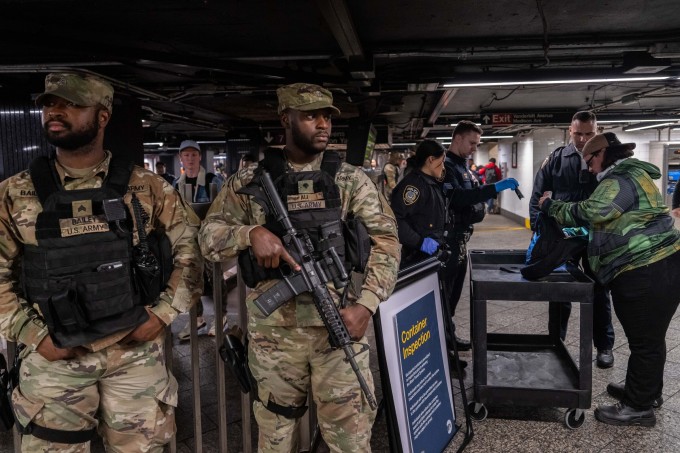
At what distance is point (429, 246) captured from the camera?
363 centimetres

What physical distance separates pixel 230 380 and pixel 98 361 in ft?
6.45

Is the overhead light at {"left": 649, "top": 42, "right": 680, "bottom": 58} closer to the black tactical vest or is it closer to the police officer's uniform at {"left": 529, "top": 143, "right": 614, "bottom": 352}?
the police officer's uniform at {"left": 529, "top": 143, "right": 614, "bottom": 352}

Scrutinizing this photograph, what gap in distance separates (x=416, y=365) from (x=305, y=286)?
90 cm

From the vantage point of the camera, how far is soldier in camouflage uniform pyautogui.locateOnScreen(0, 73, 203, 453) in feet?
6.01

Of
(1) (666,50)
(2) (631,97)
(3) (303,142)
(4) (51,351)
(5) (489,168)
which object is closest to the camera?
(4) (51,351)

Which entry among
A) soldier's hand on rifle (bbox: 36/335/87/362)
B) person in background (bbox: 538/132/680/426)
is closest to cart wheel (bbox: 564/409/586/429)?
person in background (bbox: 538/132/680/426)

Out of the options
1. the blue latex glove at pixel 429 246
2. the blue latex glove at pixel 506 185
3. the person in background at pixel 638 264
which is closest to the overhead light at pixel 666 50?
the blue latex glove at pixel 506 185

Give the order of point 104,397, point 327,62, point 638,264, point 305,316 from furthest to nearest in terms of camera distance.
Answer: point 327,62, point 638,264, point 305,316, point 104,397

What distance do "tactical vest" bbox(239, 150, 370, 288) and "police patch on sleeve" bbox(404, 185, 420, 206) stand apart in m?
1.72

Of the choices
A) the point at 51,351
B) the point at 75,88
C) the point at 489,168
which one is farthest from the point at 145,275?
the point at 489,168

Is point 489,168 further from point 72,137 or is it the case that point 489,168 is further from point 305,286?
point 72,137

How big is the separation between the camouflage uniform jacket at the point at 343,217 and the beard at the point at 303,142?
88mm

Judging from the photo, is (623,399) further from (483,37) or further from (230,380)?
(483,37)

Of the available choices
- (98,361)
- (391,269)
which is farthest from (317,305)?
(98,361)
